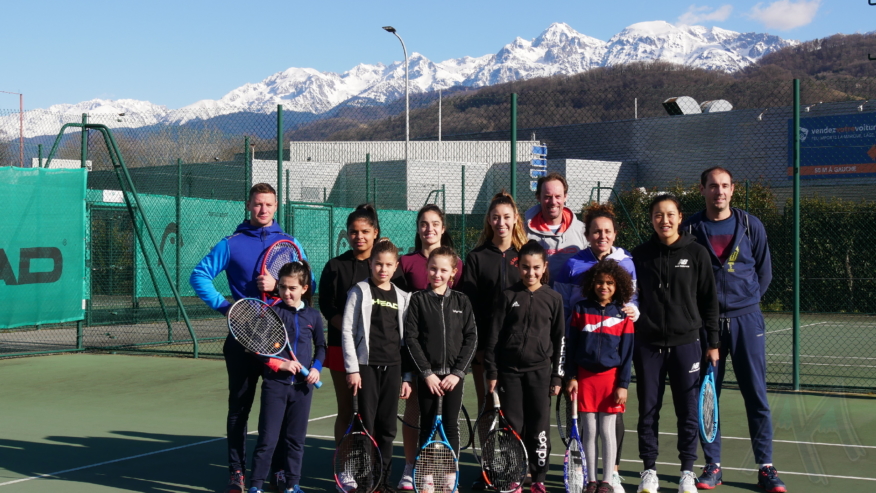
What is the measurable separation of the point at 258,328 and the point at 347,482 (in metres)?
0.97

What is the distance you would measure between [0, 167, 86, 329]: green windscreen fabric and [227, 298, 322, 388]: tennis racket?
6.42 meters

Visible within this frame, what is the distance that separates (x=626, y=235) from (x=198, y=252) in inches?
298

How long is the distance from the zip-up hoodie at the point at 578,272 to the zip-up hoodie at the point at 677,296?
0.09 meters

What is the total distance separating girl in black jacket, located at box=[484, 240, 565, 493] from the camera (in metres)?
4.92

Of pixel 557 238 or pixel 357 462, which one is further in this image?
pixel 557 238

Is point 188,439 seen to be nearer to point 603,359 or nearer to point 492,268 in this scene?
point 492,268

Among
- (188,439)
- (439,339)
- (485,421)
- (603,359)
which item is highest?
(439,339)

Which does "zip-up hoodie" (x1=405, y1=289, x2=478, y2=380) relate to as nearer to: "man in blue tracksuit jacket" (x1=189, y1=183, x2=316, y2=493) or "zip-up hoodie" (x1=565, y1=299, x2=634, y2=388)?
"zip-up hoodie" (x1=565, y1=299, x2=634, y2=388)

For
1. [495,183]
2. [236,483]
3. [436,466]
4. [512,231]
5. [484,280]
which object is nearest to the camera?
[436,466]

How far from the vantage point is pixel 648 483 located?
493 centimetres

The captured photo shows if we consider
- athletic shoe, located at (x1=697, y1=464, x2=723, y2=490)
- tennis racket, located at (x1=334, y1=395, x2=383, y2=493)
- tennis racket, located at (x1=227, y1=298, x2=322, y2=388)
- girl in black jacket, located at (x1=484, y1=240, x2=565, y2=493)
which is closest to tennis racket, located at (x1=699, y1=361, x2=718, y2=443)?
athletic shoe, located at (x1=697, y1=464, x2=723, y2=490)

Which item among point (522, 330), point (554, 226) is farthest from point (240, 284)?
point (554, 226)

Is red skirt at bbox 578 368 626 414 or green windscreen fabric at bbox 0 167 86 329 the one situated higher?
green windscreen fabric at bbox 0 167 86 329

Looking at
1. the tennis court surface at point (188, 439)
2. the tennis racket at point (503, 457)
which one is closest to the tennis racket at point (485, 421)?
the tennis racket at point (503, 457)
